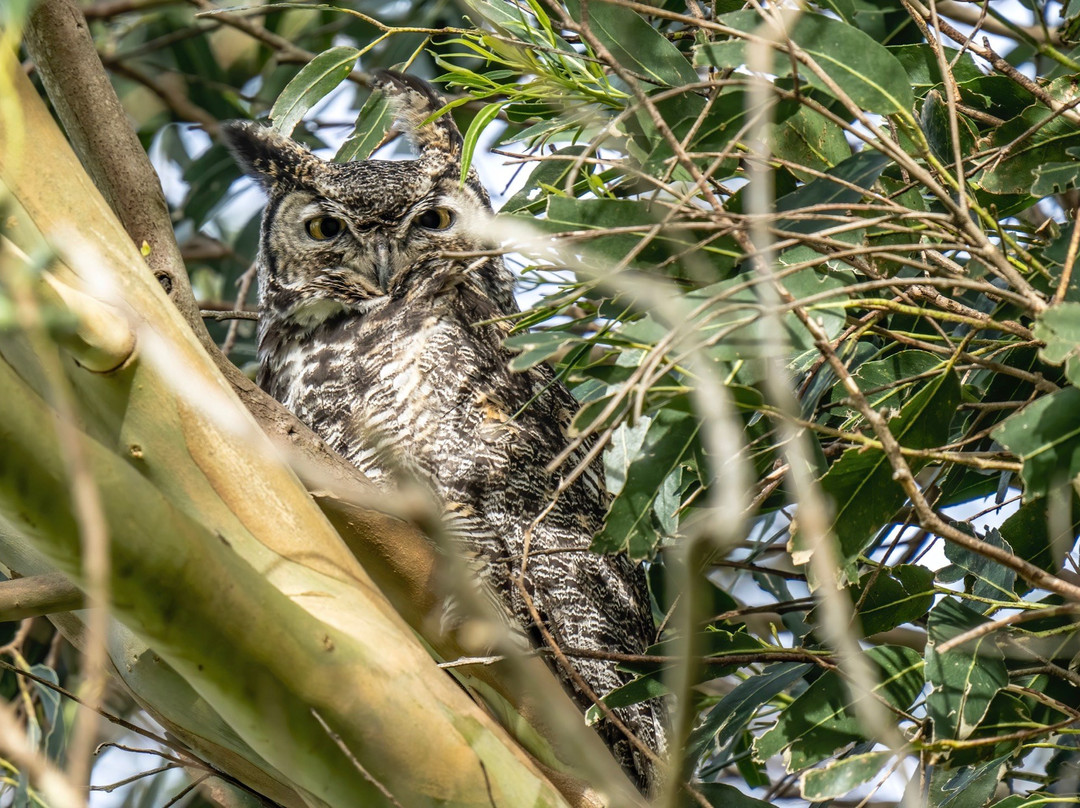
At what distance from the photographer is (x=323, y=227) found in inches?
98.0

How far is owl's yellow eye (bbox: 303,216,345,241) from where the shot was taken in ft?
8.11

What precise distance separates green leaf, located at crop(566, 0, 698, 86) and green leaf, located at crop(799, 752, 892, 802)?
2.75ft

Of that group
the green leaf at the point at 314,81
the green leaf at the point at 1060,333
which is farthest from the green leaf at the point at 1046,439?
the green leaf at the point at 314,81

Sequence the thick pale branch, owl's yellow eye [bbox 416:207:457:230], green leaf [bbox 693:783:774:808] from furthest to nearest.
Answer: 1. owl's yellow eye [bbox 416:207:457:230]
2. green leaf [bbox 693:783:774:808]
3. the thick pale branch

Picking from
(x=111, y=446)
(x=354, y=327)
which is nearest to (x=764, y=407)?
(x=111, y=446)

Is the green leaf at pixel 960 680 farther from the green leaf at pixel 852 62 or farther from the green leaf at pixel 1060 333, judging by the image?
the green leaf at pixel 852 62

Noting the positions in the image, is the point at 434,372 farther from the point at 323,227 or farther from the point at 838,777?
the point at 838,777

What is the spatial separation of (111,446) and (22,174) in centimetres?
27

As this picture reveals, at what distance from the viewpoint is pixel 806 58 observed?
1148mm

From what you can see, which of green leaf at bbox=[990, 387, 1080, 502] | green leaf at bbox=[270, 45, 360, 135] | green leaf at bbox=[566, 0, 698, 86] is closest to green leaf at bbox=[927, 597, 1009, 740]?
green leaf at bbox=[990, 387, 1080, 502]

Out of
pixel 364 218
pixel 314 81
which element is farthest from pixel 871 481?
pixel 364 218

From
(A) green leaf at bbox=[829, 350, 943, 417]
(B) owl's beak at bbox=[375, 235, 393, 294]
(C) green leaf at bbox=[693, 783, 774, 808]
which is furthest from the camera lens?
(B) owl's beak at bbox=[375, 235, 393, 294]

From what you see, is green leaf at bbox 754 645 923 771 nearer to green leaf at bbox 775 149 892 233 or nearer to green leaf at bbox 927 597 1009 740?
green leaf at bbox 927 597 1009 740

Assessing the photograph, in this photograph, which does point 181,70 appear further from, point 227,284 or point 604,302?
point 604,302
